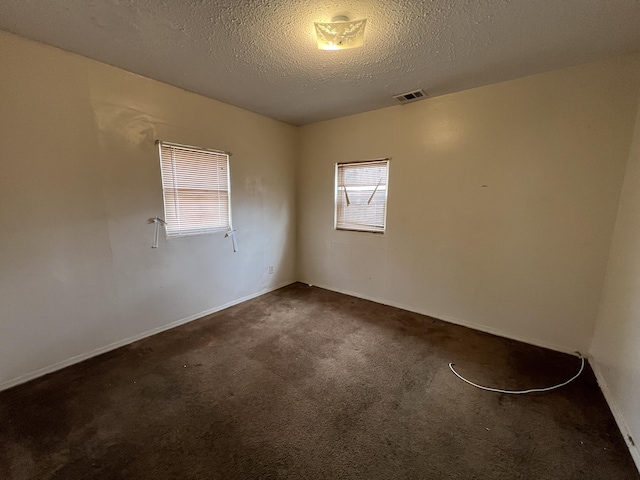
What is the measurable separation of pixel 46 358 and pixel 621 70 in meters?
5.01

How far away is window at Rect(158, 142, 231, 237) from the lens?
104 inches

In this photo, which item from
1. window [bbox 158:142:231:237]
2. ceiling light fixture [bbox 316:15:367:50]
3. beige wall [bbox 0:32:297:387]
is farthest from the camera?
window [bbox 158:142:231:237]

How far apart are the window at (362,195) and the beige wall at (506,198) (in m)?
0.12

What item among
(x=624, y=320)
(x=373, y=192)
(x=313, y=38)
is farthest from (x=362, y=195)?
(x=624, y=320)

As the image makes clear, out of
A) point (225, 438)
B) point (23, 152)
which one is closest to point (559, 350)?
point (225, 438)

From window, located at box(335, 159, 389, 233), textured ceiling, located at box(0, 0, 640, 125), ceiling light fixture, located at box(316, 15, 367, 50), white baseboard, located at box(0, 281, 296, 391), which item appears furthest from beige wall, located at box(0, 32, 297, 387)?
ceiling light fixture, located at box(316, 15, 367, 50)

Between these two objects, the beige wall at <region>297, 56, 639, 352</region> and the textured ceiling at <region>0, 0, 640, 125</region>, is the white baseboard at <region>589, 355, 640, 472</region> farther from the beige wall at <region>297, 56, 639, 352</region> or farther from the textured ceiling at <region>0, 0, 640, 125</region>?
the textured ceiling at <region>0, 0, 640, 125</region>

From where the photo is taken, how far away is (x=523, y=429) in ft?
5.18

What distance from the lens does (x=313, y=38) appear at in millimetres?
1792

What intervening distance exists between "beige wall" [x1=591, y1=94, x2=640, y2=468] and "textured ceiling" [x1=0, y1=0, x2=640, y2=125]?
3.18 feet

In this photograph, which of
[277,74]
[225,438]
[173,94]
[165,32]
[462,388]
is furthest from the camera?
[173,94]

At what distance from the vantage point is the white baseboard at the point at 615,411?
1400 millimetres

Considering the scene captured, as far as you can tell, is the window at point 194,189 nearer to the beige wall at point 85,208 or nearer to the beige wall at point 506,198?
the beige wall at point 85,208

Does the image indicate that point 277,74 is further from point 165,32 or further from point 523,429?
point 523,429
